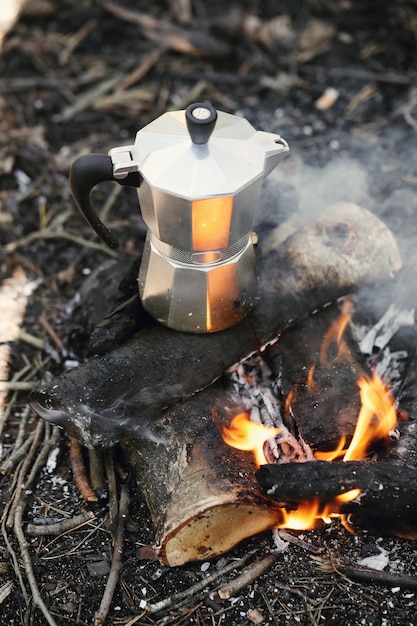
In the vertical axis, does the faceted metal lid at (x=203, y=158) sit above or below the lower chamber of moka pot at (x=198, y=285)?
above

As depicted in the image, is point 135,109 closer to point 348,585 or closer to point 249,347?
point 249,347

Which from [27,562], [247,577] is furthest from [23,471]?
[247,577]

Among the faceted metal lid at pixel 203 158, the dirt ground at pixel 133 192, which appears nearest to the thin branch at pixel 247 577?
the dirt ground at pixel 133 192

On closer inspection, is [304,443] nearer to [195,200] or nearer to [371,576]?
[371,576]

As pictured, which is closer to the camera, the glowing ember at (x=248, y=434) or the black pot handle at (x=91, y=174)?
the black pot handle at (x=91, y=174)

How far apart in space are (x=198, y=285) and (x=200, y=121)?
0.41m

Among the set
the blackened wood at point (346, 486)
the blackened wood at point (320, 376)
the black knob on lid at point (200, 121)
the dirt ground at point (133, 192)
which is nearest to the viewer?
the black knob on lid at point (200, 121)

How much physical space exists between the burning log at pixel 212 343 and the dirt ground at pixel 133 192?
25cm

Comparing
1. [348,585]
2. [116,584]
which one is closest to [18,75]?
[116,584]

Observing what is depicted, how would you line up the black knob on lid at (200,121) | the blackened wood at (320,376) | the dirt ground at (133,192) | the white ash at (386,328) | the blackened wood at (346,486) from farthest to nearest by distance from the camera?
the white ash at (386,328) < the blackened wood at (320,376) < the dirt ground at (133,192) < the blackened wood at (346,486) < the black knob on lid at (200,121)

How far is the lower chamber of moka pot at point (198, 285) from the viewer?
157 cm

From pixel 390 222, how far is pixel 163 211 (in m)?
1.02

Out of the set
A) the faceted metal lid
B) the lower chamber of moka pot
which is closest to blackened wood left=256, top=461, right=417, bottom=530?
the lower chamber of moka pot

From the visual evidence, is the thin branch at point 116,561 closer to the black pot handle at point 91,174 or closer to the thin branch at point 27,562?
the thin branch at point 27,562
